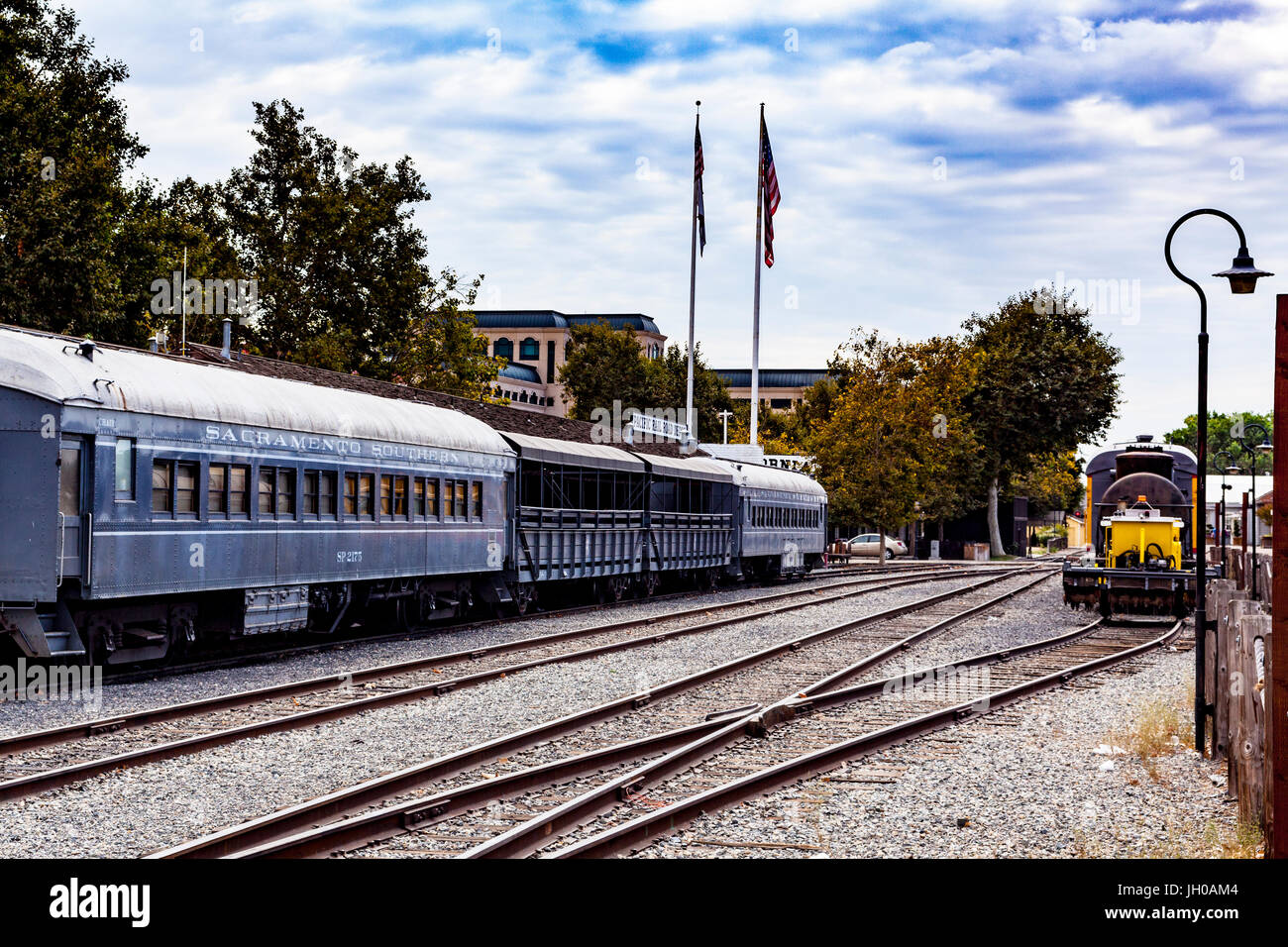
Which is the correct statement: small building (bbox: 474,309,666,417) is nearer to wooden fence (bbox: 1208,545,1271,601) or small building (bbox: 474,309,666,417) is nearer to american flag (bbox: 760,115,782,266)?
american flag (bbox: 760,115,782,266)

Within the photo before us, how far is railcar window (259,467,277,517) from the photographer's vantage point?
719 inches

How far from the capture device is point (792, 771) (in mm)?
10648

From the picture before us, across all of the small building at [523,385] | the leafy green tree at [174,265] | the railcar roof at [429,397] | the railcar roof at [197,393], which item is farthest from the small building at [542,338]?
the railcar roof at [197,393]

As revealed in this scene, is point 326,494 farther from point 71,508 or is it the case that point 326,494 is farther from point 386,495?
point 71,508

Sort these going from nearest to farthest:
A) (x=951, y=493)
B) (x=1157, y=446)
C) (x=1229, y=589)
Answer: (x=1229, y=589) → (x=1157, y=446) → (x=951, y=493)

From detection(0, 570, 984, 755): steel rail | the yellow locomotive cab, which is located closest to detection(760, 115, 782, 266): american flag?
the yellow locomotive cab

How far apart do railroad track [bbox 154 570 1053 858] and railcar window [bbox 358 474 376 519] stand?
600cm

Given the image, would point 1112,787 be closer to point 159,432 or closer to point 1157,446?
point 159,432
